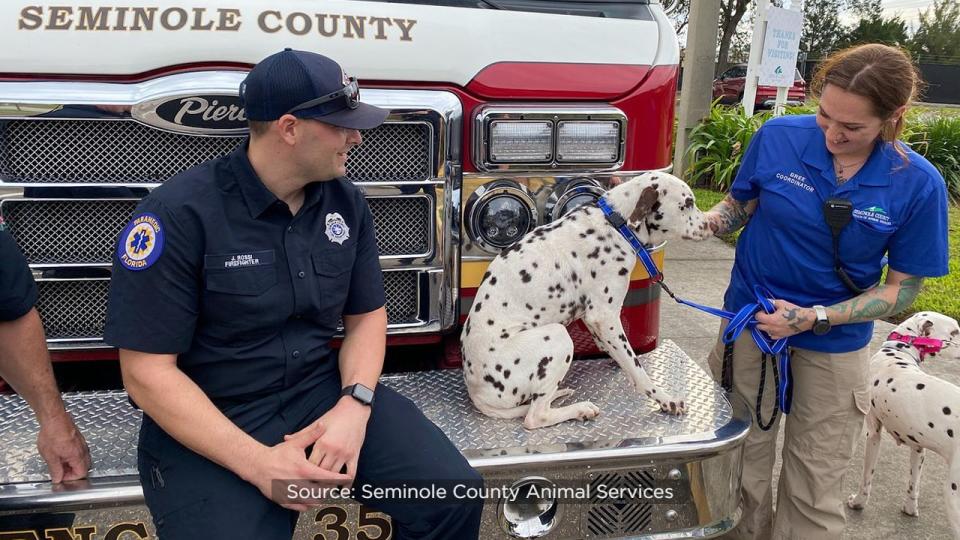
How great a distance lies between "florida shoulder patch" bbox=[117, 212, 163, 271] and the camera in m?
1.81

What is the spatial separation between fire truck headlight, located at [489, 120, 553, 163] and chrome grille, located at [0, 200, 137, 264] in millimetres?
1117

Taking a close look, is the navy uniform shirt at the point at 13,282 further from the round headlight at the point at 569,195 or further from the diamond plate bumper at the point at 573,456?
the round headlight at the point at 569,195

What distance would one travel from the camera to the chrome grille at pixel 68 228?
2.28 metres

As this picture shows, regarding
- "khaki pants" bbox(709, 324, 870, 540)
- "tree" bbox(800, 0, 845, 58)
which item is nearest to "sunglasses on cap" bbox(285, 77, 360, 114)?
"khaki pants" bbox(709, 324, 870, 540)

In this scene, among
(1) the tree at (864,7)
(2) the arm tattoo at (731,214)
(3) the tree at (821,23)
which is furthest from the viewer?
(1) the tree at (864,7)

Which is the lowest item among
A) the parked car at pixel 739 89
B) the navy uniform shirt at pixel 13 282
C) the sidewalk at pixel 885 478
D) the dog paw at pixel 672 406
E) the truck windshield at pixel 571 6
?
the parked car at pixel 739 89

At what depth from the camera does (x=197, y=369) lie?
1979mm

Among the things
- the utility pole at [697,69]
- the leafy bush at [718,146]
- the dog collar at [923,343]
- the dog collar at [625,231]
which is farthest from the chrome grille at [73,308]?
the utility pole at [697,69]

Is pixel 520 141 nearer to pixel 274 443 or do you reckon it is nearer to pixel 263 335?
pixel 263 335

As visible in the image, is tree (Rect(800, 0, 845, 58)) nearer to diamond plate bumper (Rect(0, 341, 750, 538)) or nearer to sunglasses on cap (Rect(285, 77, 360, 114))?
diamond plate bumper (Rect(0, 341, 750, 538))

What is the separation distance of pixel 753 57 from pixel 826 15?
4032cm

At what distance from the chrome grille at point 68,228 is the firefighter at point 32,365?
189mm

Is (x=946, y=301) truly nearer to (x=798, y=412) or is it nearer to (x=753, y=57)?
(x=798, y=412)

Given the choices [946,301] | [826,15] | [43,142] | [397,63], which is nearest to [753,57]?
[946,301]
